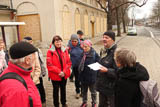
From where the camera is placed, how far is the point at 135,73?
1.94 metres

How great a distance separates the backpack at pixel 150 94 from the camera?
71.5 inches

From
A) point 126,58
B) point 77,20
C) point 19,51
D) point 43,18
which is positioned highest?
point 77,20

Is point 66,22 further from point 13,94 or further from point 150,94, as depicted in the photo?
point 13,94

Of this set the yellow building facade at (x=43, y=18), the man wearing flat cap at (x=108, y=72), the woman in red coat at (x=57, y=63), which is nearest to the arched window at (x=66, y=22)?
the yellow building facade at (x=43, y=18)

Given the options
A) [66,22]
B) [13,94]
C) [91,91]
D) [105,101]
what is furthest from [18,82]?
[66,22]

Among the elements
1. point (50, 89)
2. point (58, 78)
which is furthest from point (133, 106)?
point (50, 89)

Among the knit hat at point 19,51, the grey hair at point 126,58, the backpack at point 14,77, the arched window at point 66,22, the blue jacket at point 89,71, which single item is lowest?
the blue jacket at point 89,71

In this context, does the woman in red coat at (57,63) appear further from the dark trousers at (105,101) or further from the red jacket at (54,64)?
the dark trousers at (105,101)

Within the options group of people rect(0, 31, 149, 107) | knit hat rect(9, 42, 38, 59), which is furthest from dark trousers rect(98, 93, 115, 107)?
knit hat rect(9, 42, 38, 59)

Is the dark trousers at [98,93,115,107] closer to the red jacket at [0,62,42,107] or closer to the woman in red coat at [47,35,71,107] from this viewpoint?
the woman in red coat at [47,35,71,107]

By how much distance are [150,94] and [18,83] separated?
5.10ft

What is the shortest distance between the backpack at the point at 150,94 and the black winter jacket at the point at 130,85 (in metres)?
0.09

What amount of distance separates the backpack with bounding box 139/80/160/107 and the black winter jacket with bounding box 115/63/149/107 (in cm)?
9

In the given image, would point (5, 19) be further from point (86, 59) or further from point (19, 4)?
point (86, 59)
